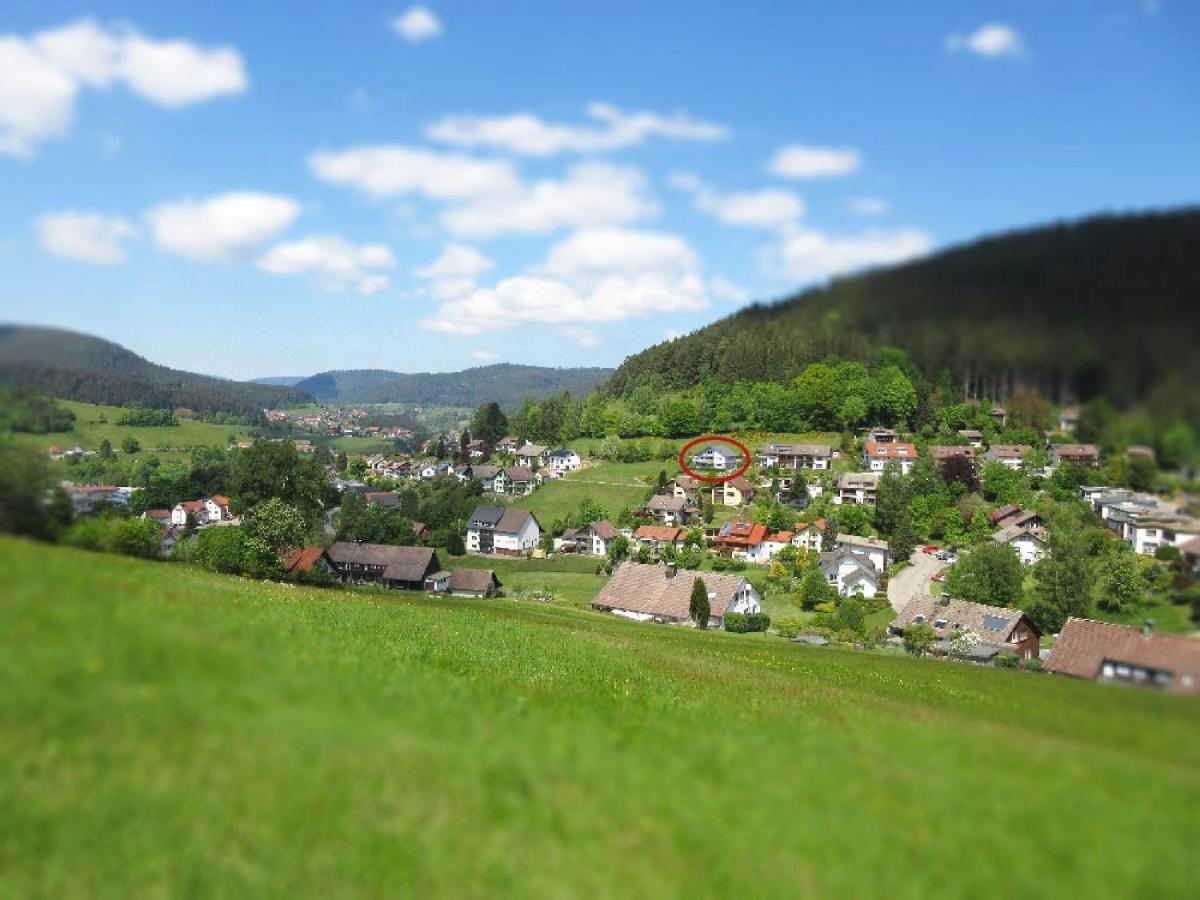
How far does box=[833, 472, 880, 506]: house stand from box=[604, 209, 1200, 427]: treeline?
140 feet

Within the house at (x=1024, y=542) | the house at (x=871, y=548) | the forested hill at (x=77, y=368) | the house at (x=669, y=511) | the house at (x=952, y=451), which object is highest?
the forested hill at (x=77, y=368)

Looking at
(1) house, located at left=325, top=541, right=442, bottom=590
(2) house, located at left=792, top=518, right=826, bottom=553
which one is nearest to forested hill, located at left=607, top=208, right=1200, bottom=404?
(1) house, located at left=325, top=541, right=442, bottom=590

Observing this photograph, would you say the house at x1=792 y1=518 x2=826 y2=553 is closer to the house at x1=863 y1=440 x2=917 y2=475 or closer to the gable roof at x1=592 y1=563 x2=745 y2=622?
the gable roof at x1=592 y1=563 x2=745 y2=622

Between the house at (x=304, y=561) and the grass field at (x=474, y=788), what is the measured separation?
31804 mm

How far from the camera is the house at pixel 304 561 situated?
4025 centimetres

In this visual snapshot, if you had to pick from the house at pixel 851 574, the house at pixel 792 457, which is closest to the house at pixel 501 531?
the house at pixel 792 457

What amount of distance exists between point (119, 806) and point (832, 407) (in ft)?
68.1

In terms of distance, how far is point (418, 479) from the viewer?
3391 inches

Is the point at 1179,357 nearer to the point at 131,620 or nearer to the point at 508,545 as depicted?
the point at 131,620

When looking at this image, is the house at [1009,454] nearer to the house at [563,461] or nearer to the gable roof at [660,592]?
the gable roof at [660,592]

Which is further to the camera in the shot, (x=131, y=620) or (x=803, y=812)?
(x=131, y=620)

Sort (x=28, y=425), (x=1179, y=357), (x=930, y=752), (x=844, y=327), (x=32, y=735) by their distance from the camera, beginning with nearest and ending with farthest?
(x=32, y=735)
(x=930, y=752)
(x=1179, y=357)
(x=28, y=425)
(x=844, y=327)

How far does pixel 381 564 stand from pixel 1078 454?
4150cm

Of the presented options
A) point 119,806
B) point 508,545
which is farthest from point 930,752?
point 508,545
